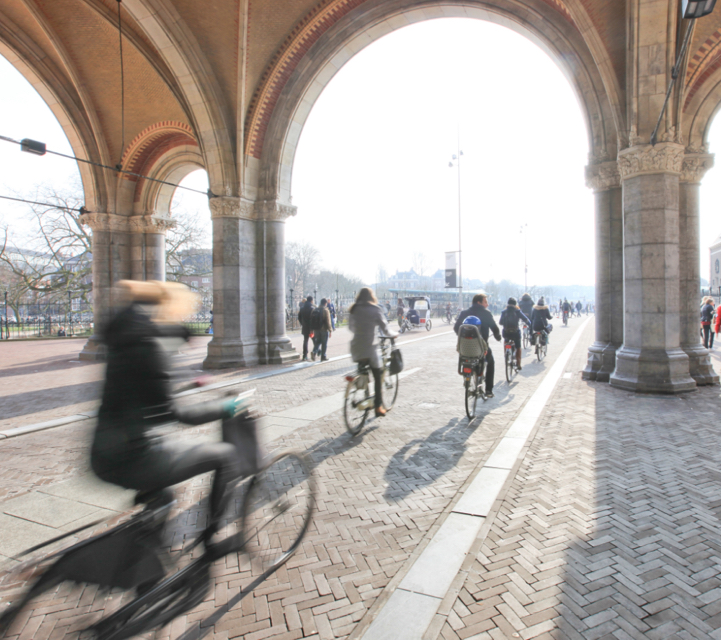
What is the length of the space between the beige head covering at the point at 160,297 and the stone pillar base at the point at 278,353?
34.0 ft

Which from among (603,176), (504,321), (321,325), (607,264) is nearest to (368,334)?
(504,321)

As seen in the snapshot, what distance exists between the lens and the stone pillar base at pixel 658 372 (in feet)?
25.4

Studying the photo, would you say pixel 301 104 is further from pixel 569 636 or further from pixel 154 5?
pixel 569 636

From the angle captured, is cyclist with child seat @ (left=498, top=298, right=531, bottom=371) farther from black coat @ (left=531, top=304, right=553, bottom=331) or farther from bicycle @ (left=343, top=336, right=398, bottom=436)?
bicycle @ (left=343, top=336, right=398, bottom=436)

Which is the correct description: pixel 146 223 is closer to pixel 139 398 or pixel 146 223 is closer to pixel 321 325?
pixel 321 325

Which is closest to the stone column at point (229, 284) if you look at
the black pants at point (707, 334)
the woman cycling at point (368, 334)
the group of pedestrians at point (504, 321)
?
the group of pedestrians at point (504, 321)

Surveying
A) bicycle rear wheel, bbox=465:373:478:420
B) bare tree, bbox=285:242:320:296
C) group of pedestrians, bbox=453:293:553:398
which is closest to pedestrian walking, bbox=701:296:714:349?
group of pedestrians, bbox=453:293:553:398

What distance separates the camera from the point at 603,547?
291 centimetres

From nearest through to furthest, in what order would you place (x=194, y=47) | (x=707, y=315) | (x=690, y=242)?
(x=690, y=242) → (x=194, y=47) → (x=707, y=315)

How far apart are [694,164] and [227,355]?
11433 mm

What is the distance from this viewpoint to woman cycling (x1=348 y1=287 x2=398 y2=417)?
223 inches

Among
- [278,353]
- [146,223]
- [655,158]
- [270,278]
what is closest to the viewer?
[655,158]

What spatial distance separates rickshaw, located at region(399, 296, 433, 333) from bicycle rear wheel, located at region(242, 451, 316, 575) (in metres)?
23.0

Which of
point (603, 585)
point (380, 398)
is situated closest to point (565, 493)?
point (603, 585)
